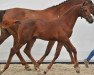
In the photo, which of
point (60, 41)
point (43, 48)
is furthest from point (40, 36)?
point (43, 48)

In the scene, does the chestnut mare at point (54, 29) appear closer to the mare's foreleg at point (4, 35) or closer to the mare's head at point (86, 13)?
the mare's head at point (86, 13)

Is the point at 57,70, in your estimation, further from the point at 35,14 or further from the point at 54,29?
the point at 54,29

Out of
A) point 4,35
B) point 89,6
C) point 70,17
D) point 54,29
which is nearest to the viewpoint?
point 54,29

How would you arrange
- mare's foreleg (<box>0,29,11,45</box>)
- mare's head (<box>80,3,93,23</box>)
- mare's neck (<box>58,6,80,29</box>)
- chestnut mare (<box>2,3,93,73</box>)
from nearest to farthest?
chestnut mare (<box>2,3,93,73</box>)
mare's neck (<box>58,6,80,29</box>)
mare's head (<box>80,3,93,23</box>)
mare's foreleg (<box>0,29,11,45</box>)

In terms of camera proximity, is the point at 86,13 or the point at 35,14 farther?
the point at 35,14

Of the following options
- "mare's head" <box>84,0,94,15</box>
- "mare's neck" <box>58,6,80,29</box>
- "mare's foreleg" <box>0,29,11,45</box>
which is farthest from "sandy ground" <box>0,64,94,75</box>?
"mare's head" <box>84,0,94,15</box>

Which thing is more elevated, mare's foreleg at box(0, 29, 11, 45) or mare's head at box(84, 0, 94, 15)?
mare's head at box(84, 0, 94, 15)

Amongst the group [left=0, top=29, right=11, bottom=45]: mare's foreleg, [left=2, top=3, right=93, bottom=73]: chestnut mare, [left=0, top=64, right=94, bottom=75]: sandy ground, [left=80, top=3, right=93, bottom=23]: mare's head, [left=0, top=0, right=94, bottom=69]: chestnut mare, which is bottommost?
[left=0, top=64, right=94, bottom=75]: sandy ground

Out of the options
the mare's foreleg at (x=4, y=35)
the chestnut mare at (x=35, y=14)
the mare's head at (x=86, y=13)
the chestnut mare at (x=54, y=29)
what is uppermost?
the mare's head at (x=86, y=13)

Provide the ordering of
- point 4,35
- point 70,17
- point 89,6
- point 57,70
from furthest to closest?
1. point 4,35
2. point 57,70
3. point 89,6
4. point 70,17

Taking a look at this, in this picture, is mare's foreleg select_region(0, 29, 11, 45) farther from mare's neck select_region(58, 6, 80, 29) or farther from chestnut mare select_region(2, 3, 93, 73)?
mare's neck select_region(58, 6, 80, 29)

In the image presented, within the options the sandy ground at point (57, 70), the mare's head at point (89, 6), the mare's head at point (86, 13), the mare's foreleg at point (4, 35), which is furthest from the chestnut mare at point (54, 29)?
the mare's foreleg at point (4, 35)

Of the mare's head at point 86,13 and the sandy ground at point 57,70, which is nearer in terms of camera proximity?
the mare's head at point 86,13

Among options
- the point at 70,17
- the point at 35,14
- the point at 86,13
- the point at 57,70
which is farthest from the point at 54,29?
the point at 57,70
